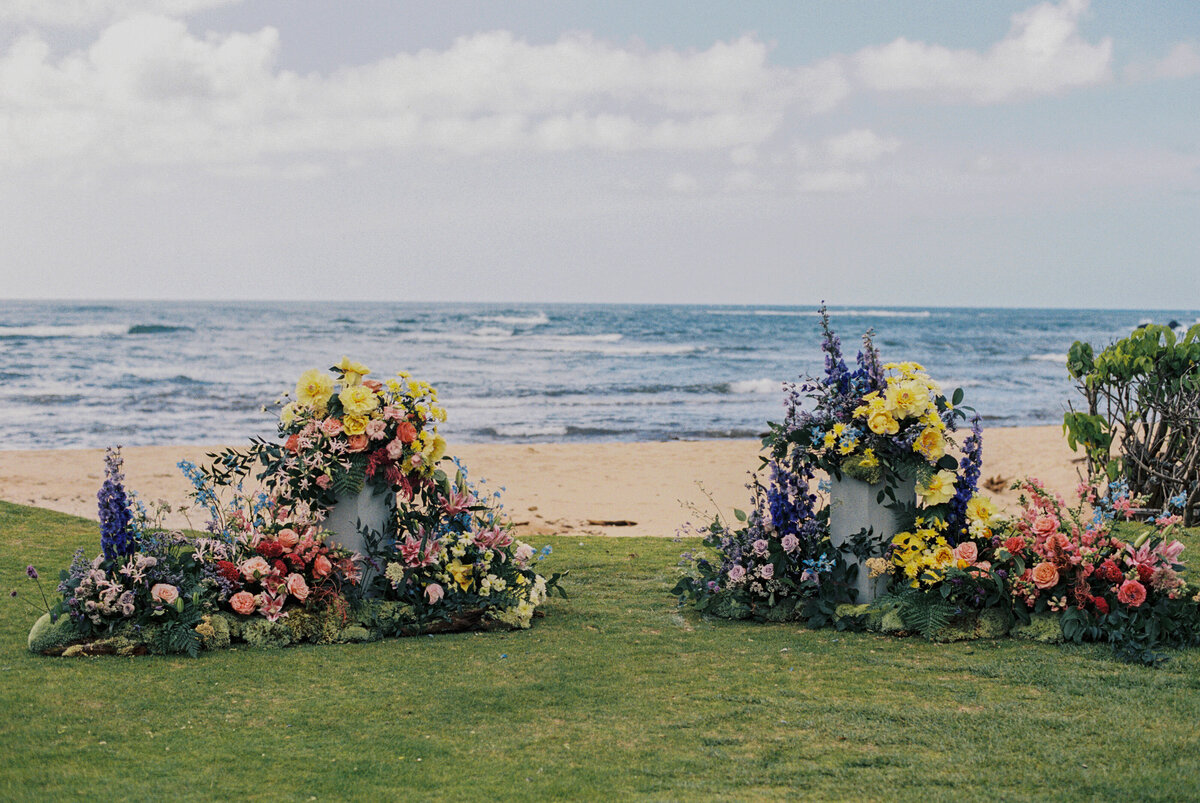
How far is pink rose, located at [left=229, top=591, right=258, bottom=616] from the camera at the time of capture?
5.39 meters

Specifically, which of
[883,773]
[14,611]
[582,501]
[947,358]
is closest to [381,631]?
[14,611]

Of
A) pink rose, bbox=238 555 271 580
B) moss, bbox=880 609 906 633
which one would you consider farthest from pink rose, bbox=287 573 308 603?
moss, bbox=880 609 906 633

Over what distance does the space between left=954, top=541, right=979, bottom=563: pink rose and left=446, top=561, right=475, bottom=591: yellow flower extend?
269cm

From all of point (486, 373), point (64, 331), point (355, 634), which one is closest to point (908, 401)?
point (355, 634)

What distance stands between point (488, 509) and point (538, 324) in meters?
60.0

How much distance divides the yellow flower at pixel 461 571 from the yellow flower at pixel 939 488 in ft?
8.44

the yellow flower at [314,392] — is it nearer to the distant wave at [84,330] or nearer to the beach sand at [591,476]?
the beach sand at [591,476]

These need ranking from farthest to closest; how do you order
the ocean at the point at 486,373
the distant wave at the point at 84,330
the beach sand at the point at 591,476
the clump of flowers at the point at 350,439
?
the distant wave at the point at 84,330 → the ocean at the point at 486,373 → the beach sand at the point at 591,476 → the clump of flowers at the point at 350,439

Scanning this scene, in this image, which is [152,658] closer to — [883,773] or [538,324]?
[883,773]

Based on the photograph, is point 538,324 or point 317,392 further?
point 538,324

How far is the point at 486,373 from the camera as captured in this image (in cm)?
3366

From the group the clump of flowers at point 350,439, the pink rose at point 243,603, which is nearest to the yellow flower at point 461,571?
the clump of flowers at point 350,439

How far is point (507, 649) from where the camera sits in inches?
213

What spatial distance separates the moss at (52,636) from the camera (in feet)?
16.8
